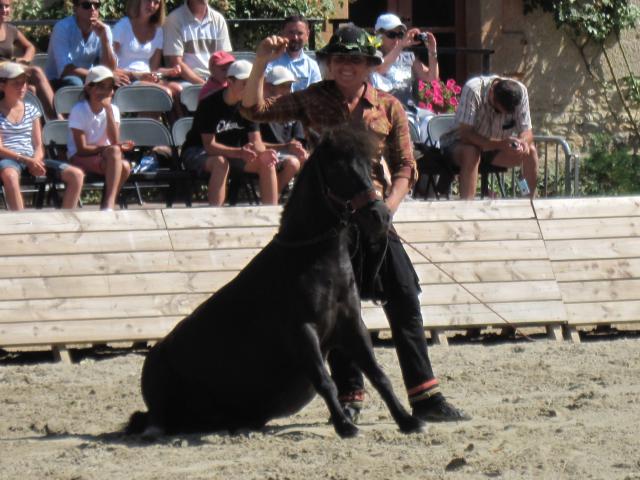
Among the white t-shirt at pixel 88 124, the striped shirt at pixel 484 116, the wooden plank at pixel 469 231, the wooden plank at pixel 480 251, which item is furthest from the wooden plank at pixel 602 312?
the white t-shirt at pixel 88 124

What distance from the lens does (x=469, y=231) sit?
31.3 feet

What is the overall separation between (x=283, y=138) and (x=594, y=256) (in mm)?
3094

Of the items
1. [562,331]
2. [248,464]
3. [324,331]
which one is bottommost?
[562,331]

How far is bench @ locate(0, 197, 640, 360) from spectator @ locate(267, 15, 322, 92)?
125 inches

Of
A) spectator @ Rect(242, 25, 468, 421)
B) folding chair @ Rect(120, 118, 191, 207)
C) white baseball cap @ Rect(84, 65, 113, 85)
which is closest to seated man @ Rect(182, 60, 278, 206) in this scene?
folding chair @ Rect(120, 118, 191, 207)

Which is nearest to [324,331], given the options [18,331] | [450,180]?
[18,331]

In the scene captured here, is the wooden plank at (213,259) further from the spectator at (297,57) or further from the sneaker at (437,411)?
the spectator at (297,57)

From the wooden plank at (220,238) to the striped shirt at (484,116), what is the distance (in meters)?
2.94

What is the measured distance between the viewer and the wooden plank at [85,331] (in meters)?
8.76

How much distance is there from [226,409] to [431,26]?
1134cm

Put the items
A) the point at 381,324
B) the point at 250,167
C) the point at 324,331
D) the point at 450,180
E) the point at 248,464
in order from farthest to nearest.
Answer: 1. the point at 450,180
2. the point at 250,167
3. the point at 381,324
4. the point at 324,331
5. the point at 248,464

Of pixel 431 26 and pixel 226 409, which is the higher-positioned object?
pixel 431 26

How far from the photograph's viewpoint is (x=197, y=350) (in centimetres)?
635

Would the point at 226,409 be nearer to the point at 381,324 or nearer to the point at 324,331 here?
the point at 324,331
